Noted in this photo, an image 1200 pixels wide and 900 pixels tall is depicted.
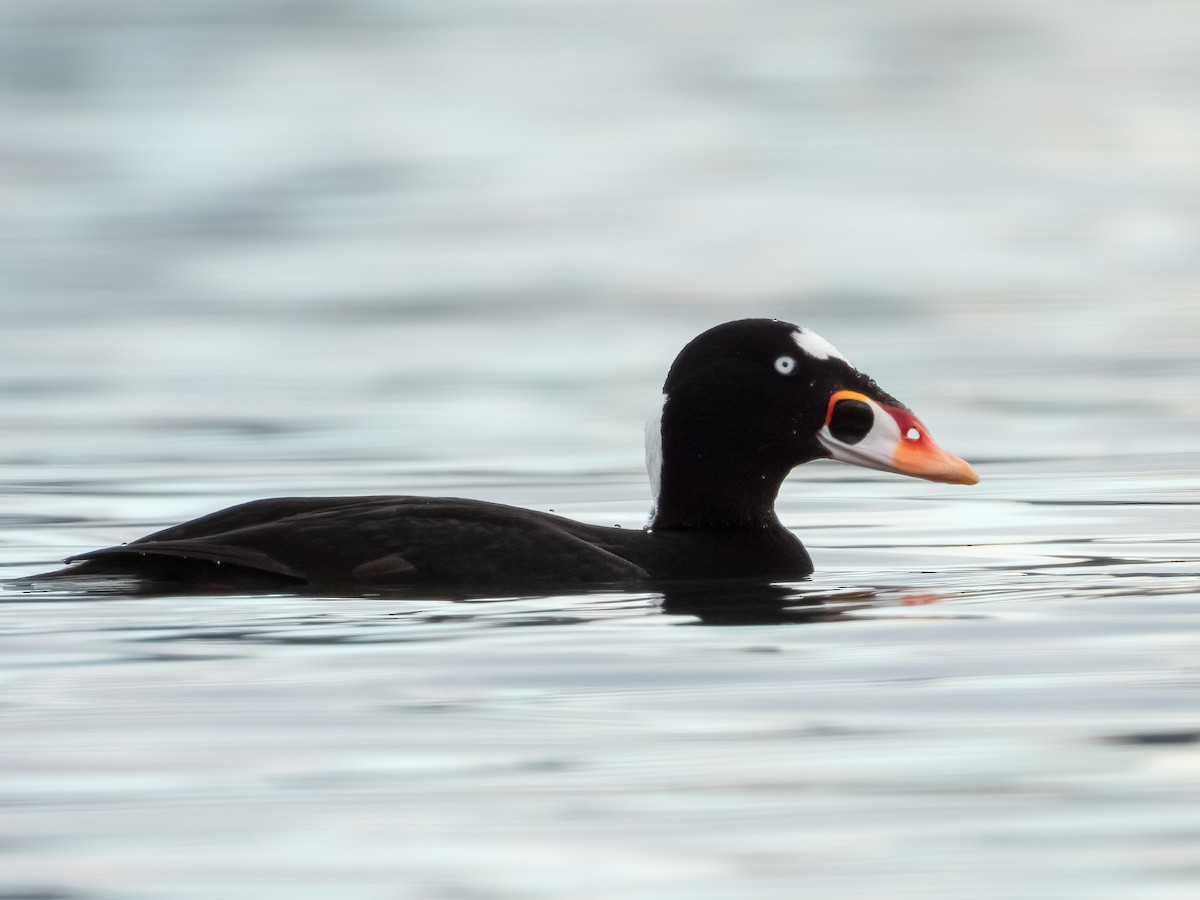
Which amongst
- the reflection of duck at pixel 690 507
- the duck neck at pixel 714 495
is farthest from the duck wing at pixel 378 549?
the duck neck at pixel 714 495

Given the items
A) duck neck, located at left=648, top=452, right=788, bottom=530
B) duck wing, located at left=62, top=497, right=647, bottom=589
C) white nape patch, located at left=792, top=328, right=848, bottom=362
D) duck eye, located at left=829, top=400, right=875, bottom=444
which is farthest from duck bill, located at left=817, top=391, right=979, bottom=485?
duck wing, located at left=62, top=497, right=647, bottom=589

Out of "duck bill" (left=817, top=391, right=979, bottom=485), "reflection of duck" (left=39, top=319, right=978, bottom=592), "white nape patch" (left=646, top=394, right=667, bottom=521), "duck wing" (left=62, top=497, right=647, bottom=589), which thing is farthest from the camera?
"white nape patch" (left=646, top=394, right=667, bottom=521)

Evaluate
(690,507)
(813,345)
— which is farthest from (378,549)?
(813,345)

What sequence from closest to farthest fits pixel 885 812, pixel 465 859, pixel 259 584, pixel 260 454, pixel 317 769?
1. pixel 465 859
2. pixel 885 812
3. pixel 317 769
4. pixel 259 584
5. pixel 260 454

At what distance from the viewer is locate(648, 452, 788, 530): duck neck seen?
7902 mm

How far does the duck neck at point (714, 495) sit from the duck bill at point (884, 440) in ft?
0.82

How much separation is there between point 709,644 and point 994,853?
2104 millimetres

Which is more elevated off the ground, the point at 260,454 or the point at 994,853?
the point at 260,454

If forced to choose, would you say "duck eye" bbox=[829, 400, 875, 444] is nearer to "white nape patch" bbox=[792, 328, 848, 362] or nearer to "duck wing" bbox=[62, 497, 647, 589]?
"white nape patch" bbox=[792, 328, 848, 362]

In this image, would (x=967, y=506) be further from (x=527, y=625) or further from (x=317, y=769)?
(x=317, y=769)

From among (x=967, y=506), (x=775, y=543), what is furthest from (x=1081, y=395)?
(x=775, y=543)

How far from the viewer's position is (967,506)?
10469mm

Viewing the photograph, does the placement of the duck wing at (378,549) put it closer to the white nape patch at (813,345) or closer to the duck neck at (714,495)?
the duck neck at (714,495)

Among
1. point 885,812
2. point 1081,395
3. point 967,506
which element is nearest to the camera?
point 885,812
